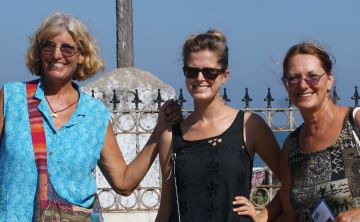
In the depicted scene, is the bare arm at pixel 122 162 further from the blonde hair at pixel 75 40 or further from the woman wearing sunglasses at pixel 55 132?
the blonde hair at pixel 75 40

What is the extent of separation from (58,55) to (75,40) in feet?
0.39

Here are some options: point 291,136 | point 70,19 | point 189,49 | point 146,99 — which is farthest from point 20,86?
point 146,99

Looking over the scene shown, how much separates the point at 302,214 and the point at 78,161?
1.03 m

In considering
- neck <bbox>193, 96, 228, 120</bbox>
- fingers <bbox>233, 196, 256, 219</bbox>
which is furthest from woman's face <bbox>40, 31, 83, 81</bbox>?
fingers <bbox>233, 196, 256, 219</bbox>

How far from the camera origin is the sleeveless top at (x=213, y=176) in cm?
423

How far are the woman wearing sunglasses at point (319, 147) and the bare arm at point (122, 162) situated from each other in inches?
26.7

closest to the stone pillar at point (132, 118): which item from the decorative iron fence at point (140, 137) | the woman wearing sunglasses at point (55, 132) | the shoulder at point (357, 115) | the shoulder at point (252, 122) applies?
the decorative iron fence at point (140, 137)

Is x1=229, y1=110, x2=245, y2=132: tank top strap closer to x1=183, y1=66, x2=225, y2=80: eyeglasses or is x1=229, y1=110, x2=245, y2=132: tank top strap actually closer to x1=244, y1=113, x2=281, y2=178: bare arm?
x1=244, y1=113, x2=281, y2=178: bare arm

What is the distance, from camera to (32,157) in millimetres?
4258

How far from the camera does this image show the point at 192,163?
168 inches

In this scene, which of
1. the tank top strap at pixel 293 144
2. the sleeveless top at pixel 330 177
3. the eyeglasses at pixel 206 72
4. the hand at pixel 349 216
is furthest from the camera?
the eyeglasses at pixel 206 72

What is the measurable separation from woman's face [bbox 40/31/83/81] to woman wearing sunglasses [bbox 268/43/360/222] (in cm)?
99

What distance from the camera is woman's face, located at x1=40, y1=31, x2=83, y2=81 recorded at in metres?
4.40

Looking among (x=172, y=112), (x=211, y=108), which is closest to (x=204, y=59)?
(x=211, y=108)
